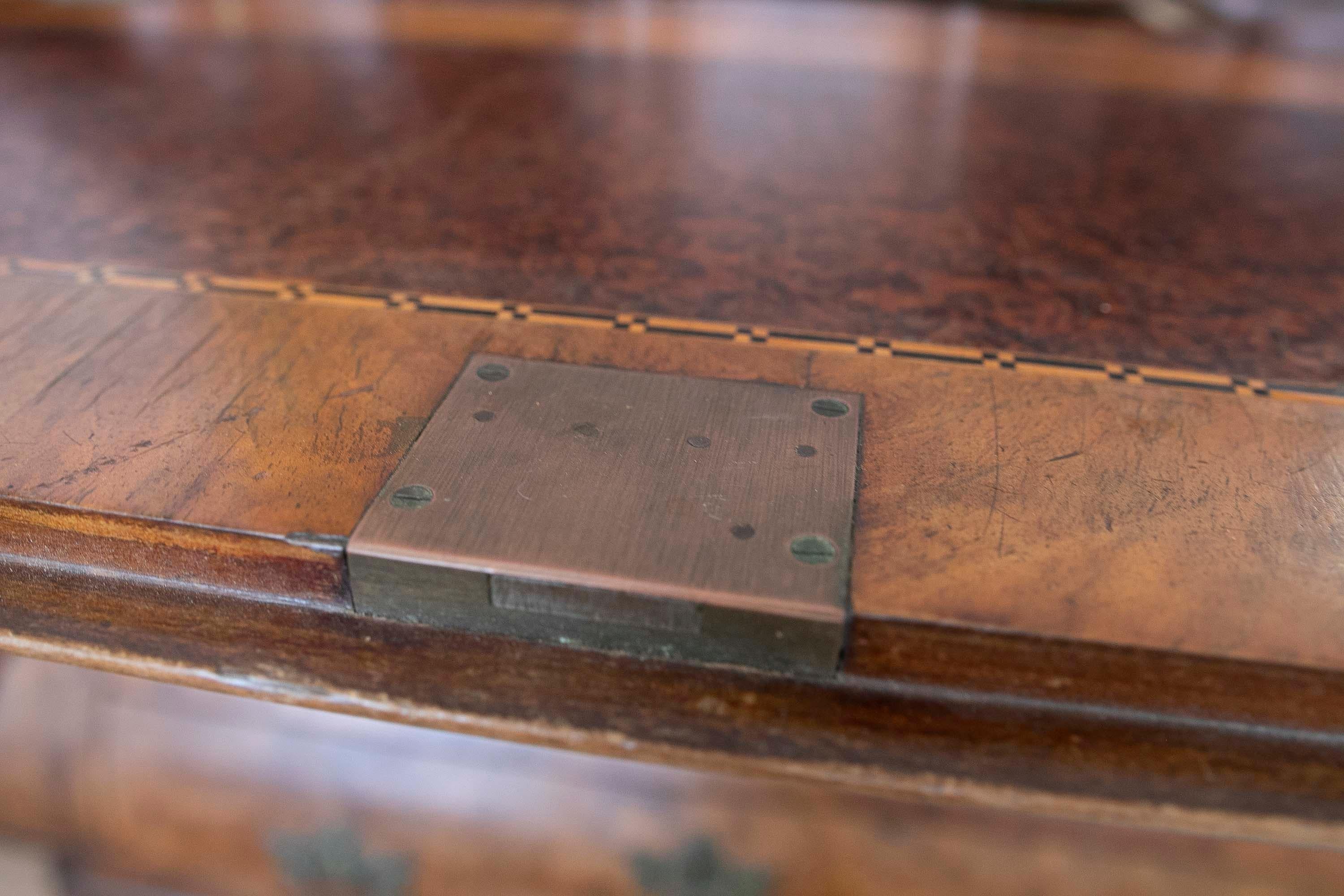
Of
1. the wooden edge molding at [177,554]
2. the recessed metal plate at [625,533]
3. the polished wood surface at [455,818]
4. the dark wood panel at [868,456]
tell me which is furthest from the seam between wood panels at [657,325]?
the polished wood surface at [455,818]

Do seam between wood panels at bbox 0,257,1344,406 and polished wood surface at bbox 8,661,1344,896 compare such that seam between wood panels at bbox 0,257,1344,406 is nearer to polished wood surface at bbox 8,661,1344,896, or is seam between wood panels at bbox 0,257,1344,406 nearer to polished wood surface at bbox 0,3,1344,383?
polished wood surface at bbox 0,3,1344,383

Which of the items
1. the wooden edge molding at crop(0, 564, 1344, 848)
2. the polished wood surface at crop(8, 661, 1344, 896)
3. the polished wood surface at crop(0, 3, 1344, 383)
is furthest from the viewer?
the polished wood surface at crop(8, 661, 1344, 896)

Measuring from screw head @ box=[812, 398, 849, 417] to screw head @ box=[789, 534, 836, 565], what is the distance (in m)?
0.13

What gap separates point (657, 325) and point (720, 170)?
409 millimetres

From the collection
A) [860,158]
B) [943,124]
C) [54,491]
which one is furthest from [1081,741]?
[943,124]

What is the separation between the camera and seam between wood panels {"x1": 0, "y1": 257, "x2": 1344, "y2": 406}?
0.71 meters

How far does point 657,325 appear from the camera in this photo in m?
0.77

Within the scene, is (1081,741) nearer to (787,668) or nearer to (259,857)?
(787,668)

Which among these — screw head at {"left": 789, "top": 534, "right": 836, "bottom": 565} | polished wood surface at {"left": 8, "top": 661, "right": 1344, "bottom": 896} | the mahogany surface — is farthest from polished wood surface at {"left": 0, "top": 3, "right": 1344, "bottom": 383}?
polished wood surface at {"left": 8, "top": 661, "right": 1344, "bottom": 896}

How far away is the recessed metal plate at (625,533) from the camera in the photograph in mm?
512

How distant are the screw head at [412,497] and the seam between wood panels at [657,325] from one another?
23 centimetres

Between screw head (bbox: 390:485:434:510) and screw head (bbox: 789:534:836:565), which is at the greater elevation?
screw head (bbox: 390:485:434:510)

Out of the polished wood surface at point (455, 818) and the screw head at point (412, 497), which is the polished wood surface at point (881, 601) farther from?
the polished wood surface at point (455, 818)

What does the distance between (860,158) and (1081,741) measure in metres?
0.81
